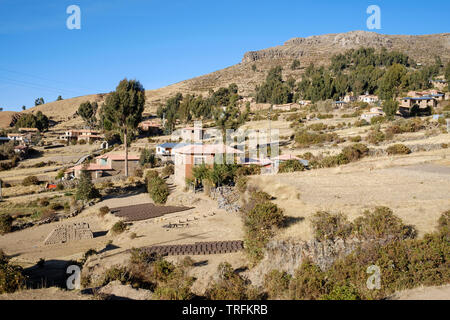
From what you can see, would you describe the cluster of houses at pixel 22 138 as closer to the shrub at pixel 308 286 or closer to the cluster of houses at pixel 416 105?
the shrub at pixel 308 286

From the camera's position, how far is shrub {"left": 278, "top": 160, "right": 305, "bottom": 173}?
1129 inches

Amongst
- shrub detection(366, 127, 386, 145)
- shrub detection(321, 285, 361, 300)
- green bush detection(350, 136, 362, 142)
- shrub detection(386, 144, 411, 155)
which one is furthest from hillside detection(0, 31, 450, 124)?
shrub detection(321, 285, 361, 300)

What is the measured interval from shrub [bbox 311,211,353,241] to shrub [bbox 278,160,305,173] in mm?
14304

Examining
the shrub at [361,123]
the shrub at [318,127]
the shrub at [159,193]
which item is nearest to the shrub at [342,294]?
the shrub at [159,193]

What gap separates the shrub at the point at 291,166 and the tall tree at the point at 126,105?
19.7 m

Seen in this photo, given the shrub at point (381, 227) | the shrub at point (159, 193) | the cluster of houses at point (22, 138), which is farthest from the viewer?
the cluster of houses at point (22, 138)

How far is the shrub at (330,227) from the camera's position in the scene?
44.0 feet

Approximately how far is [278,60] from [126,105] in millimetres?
117654

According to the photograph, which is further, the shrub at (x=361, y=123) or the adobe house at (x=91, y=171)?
the shrub at (x=361, y=123)

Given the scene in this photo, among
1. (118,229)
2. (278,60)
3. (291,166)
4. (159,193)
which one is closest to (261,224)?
(118,229)

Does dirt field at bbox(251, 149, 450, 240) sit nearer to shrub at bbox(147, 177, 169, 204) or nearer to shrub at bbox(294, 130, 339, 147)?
shrub at bbox(147, 177, 169, 204)

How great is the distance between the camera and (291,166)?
2886 centimetres
